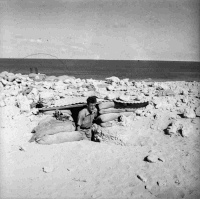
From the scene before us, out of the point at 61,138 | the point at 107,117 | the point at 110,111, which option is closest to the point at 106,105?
the point at 110,111

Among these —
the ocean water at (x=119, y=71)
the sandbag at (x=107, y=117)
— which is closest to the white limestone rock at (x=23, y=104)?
the sandbag at (x=107, y=117)

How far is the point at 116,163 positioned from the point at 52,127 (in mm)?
1713

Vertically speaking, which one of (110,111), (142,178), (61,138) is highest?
(110,111)

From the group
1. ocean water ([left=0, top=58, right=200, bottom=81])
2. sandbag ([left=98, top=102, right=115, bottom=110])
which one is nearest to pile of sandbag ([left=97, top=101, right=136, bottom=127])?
sandbag ([left=98, top=102, right=115, bottom=110])

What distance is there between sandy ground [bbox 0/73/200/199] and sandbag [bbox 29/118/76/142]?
28cm

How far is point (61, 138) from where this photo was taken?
462 cm

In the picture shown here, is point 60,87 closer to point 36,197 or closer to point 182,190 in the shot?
point 36,197

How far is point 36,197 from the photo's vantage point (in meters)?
3.11

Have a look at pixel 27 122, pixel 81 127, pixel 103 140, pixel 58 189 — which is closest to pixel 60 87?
pixel 27 122

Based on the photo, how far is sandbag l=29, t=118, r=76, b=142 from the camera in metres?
4.64

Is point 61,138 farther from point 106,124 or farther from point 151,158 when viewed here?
point 151,158

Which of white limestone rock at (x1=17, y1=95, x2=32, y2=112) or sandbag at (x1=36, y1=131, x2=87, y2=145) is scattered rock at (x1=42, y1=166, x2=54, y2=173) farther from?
white limestone rock at (x1=17, y1=95, x2=32, y2=112)

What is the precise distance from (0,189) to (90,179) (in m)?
1.45

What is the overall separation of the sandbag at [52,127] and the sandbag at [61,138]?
0.09 metres
